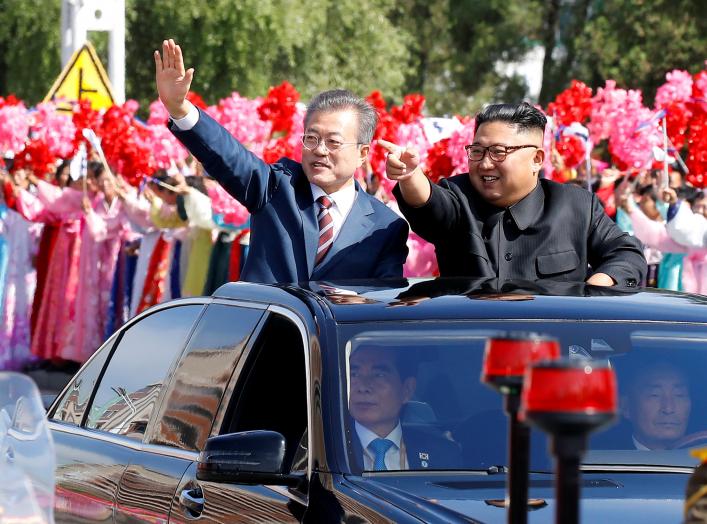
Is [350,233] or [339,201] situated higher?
[339,201]

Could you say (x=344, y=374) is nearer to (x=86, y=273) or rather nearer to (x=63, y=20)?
(x=86, y=273)

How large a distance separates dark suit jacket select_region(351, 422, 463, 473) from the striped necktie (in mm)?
1969

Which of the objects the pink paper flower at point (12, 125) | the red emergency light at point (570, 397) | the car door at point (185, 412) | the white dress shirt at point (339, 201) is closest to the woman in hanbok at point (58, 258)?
the pink paper flower at point (12, 125)

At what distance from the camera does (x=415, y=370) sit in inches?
179

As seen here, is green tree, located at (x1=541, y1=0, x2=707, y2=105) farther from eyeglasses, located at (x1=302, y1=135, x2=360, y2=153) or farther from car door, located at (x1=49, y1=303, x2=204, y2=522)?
car door, located at (x1=49, y1=303, x2=204, y2=522)

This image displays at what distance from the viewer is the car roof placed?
464cm

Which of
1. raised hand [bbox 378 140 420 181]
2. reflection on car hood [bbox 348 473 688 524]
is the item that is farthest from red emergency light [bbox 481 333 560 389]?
raised hand [bbox 378 140 420 181]

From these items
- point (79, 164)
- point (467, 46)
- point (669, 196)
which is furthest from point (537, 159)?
point (467, 46)

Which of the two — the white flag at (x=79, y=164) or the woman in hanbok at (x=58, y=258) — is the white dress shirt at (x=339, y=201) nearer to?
the white flag at (x=79, y=164)

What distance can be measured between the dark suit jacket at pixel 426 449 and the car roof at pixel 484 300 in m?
0.33

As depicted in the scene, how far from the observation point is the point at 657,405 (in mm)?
4582

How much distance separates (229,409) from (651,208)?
799 centimetres

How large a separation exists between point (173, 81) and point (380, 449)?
240 cm

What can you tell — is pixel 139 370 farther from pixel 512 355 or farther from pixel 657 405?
pixel 512 355
